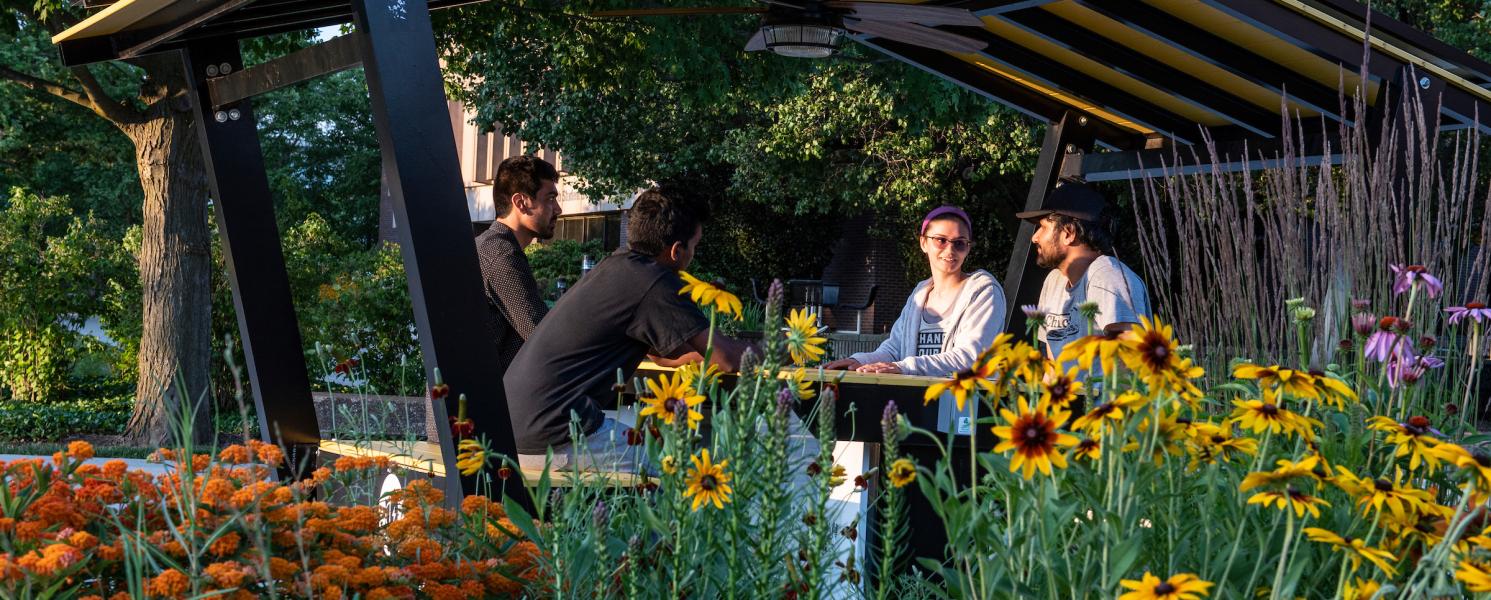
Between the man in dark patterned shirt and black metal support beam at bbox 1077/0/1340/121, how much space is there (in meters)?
2.06

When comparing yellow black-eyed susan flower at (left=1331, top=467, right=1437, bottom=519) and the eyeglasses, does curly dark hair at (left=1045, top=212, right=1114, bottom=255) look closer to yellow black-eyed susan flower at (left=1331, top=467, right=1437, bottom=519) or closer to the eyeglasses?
the eyeglasses

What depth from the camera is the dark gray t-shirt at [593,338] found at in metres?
3.76

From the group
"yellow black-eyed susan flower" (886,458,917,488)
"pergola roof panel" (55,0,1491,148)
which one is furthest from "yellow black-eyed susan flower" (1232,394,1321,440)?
"pergola roof panel" (55,0,1491,148)

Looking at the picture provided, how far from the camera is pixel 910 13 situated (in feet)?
16.1

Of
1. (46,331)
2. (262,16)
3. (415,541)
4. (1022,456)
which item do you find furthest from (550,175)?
(46,331)

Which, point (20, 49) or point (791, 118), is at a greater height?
point (20, 49)

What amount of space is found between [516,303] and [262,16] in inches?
47.4

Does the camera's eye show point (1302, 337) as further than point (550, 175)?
No

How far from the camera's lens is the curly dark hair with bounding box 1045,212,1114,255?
5.08 meters

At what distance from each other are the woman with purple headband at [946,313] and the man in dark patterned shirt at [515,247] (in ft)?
3.58

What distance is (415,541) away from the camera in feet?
7.04

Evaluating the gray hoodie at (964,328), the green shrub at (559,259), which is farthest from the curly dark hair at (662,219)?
the green shrub at (559,259)

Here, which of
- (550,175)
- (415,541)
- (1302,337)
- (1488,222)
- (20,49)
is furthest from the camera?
(20,49)

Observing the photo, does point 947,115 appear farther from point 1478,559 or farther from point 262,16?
point 1478,559
